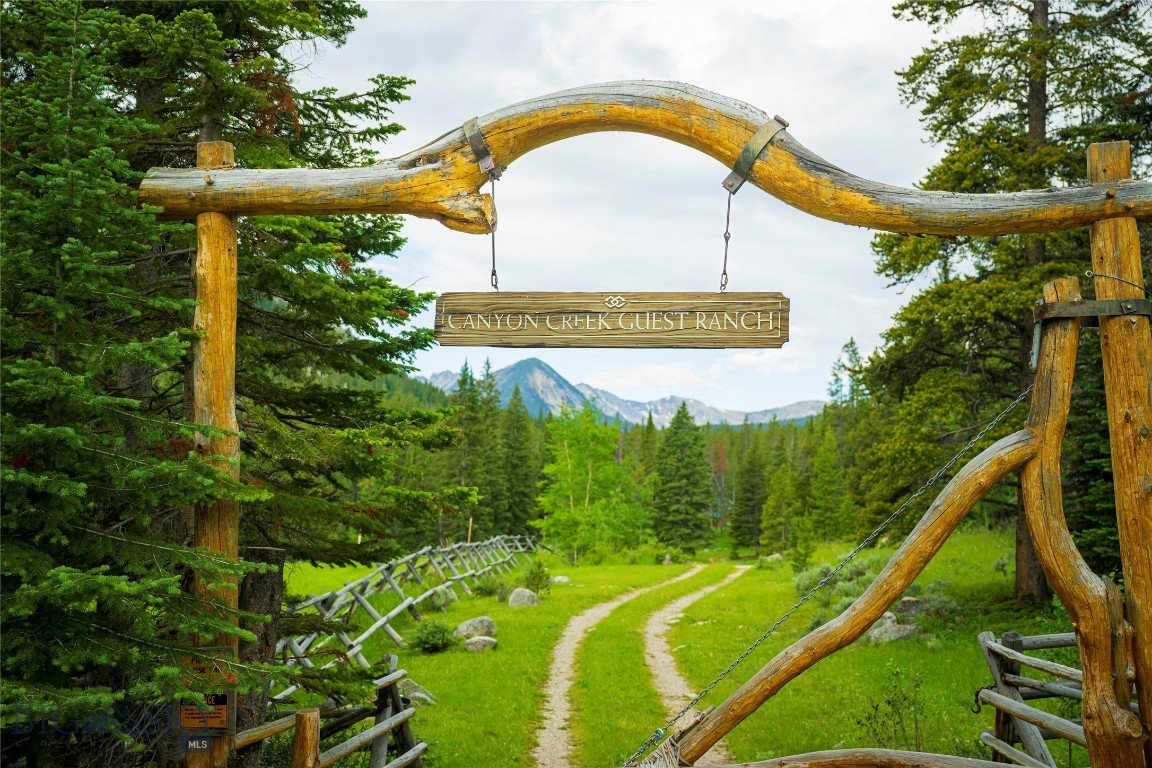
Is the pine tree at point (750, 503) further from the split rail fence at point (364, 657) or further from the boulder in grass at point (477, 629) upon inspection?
the boulder in grass at point (477, 629)

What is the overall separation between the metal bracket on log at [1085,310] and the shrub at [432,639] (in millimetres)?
12428

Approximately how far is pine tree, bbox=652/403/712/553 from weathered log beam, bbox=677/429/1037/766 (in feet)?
148

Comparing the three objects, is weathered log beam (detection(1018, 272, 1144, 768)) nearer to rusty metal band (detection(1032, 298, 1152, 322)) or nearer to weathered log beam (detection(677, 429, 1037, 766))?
rusty metal band (detection(1032, 298, 1152, 322))

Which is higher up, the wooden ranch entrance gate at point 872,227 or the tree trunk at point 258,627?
the wooden ranch entrance gate at point 872,227

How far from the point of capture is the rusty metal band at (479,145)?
5559 mm

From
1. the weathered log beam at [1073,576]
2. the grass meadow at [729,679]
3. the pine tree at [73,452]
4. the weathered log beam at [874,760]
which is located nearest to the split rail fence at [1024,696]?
the grass meadow at [729,679]

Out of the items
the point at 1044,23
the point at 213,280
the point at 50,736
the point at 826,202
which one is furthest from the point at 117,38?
the point at 1044,23

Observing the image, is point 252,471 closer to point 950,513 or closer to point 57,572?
point 57,572

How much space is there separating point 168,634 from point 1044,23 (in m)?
17.0

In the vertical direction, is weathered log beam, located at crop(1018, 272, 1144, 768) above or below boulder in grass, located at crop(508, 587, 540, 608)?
above

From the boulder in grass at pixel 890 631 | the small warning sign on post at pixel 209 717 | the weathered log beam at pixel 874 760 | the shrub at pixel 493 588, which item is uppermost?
the small warning sign on post at pixel 209 717

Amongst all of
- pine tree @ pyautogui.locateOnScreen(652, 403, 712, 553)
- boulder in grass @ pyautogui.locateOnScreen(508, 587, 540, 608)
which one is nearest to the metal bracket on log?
boulder in grass @ pyautogui.locateOnScreen(508, 587, 540, 608)

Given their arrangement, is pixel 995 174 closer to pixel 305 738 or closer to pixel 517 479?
pixel 305 738

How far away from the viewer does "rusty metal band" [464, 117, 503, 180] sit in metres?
5.56
